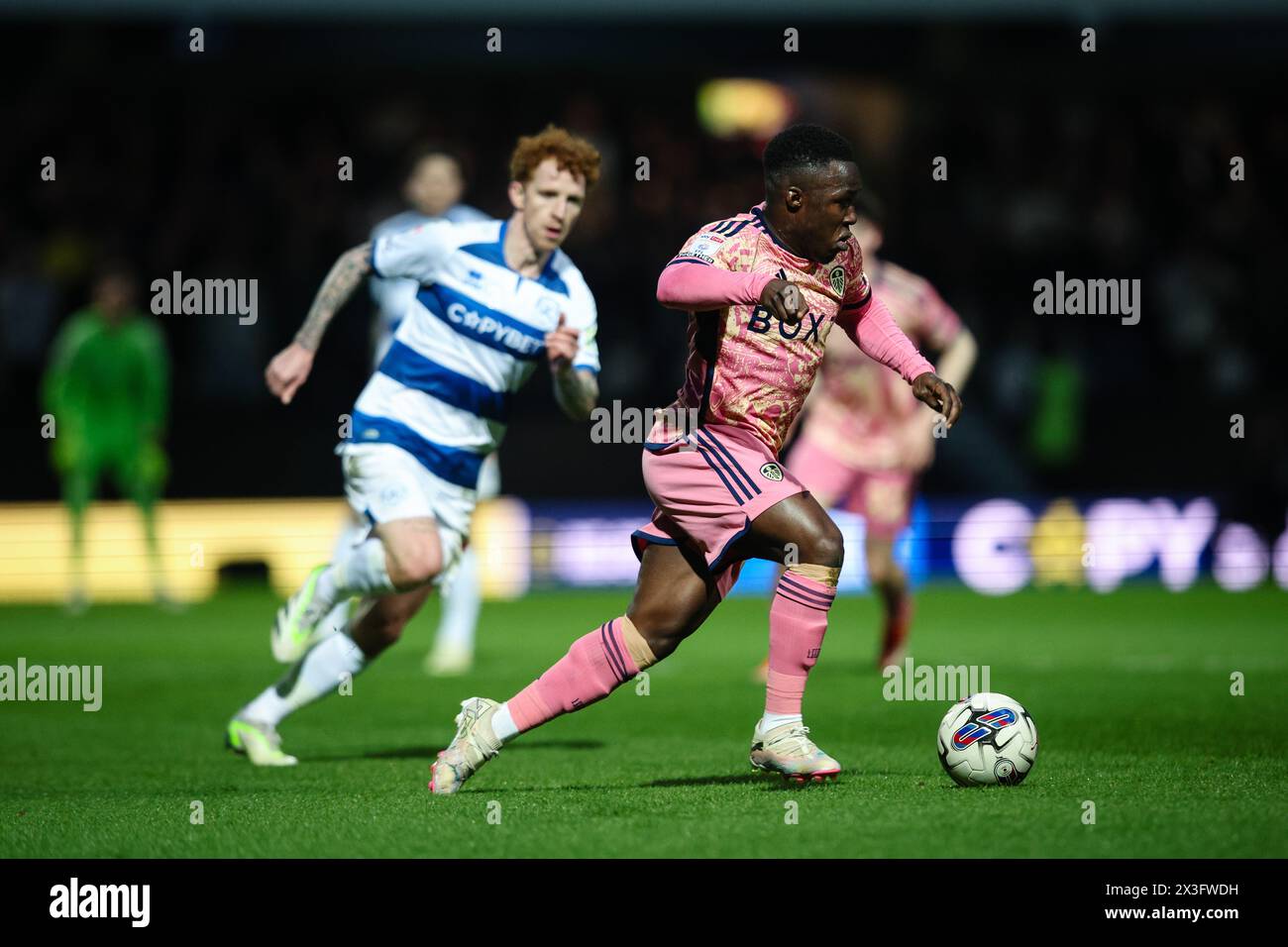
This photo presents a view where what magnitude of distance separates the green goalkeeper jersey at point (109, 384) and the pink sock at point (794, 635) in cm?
1017

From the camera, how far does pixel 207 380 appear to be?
61.6 ft

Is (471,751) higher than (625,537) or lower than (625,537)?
lower

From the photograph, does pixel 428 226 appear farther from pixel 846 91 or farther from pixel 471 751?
pixel 846 91

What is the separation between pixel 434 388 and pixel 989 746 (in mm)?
2601

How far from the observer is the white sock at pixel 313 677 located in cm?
715

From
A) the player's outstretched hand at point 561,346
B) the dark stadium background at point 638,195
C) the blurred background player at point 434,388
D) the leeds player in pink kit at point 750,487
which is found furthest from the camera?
the dark stadium background at point 638,195

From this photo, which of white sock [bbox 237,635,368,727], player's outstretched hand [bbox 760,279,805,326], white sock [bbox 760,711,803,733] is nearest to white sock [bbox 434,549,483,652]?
white sock [bbox 237,635,368,727]

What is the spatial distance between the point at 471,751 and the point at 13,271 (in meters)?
14.6

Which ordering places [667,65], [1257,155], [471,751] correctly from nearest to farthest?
[471,751], [667,65], [1257,155]

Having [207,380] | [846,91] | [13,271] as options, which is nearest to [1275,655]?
[207,380]

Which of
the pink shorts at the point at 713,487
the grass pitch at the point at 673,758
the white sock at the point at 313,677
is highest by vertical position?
→ the pink shorts at the point at 713,487

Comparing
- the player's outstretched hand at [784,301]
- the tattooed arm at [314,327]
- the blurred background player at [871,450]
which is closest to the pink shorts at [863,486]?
the blurred background player at [871,450]

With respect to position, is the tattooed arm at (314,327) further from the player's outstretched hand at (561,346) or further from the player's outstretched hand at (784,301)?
the player's outstretched hand at (784,301)
